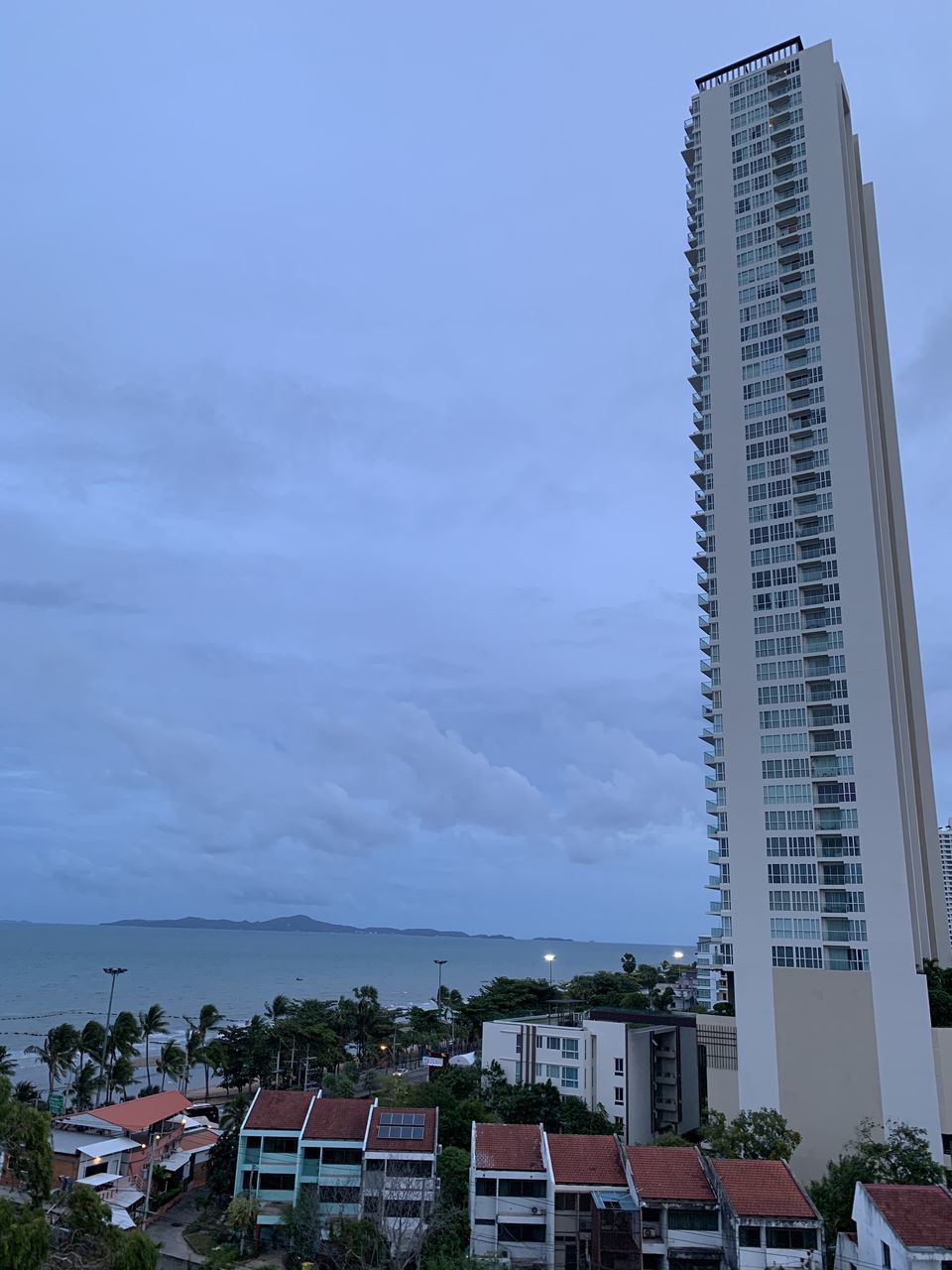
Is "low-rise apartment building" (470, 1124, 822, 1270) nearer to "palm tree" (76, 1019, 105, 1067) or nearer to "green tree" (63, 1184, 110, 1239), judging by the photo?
"green tree" (63, 1184, 110, 1239)

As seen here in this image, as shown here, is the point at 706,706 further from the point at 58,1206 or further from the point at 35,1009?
the point at 35,1009

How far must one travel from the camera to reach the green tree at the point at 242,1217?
41.8 metres

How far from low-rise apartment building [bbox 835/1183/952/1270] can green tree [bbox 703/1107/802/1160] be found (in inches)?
385

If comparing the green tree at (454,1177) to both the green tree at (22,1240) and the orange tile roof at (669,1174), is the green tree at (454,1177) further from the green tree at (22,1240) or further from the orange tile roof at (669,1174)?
the green tree at (22,1240)

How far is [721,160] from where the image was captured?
2960 inches

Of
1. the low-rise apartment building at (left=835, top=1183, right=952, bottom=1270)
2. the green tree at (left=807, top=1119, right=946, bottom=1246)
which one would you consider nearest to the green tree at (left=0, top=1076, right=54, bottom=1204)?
the low-rise apartment building at (left=835, top=1183, right=952, bottom=1270)

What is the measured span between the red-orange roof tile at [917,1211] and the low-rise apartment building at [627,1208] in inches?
134

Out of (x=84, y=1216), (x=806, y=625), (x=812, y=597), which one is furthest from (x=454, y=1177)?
(x=812, y=597)

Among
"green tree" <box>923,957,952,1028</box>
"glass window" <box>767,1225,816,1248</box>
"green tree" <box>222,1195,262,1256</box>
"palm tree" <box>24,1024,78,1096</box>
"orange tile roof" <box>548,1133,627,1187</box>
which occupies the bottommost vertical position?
"green tree" <box>222,1195,262,1256</box>

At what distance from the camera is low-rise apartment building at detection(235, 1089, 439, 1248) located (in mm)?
40969

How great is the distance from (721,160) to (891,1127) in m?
69.7

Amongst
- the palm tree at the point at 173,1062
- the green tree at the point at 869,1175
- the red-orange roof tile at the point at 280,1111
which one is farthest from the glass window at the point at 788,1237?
→ the palm tree at the point at 173,1062

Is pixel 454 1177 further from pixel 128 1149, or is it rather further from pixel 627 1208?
pixel 128 1149

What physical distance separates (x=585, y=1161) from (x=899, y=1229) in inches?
516
